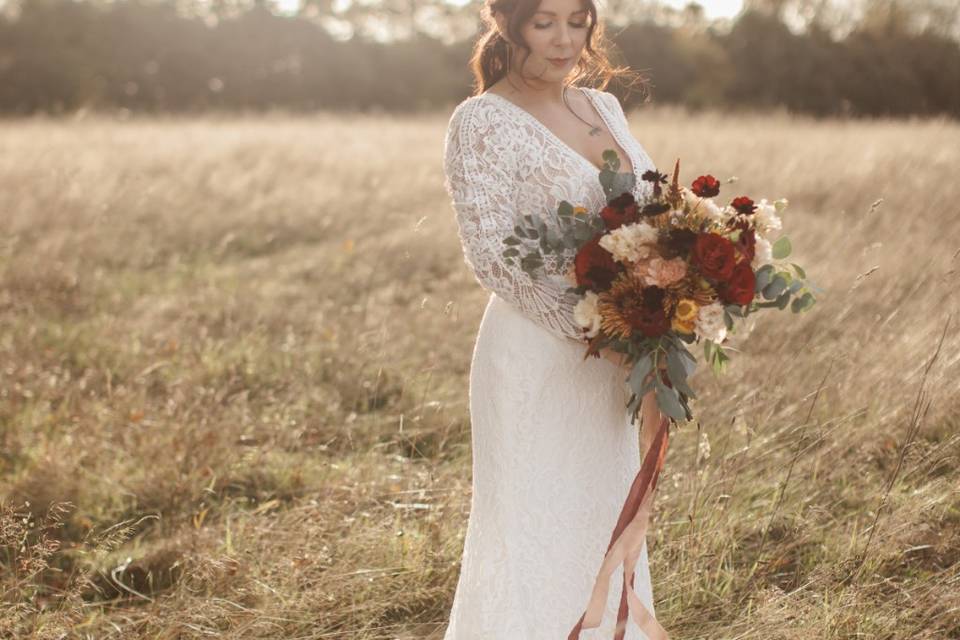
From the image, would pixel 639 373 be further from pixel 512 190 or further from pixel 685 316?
pixel 512 190

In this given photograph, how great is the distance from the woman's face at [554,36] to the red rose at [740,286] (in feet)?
2.81

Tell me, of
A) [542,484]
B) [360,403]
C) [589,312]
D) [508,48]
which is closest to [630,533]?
[542,484]

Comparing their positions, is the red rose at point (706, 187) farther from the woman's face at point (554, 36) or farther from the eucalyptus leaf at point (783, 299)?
the woman's face at point (554, 36)

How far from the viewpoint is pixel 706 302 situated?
Answer: 224 centimetres

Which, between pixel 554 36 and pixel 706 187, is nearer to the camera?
pixel 706 187

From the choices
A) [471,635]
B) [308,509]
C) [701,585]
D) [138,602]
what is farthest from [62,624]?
[701,585]

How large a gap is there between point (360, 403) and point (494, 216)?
2.95 meters

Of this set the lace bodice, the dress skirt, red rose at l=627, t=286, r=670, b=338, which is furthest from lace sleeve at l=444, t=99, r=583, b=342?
red rose at l=627, t=286, r=670, b=338

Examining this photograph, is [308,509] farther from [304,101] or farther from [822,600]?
[304,101]

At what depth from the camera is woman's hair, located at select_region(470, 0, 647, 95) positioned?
8.74 ft

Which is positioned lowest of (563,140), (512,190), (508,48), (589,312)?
(589,312)

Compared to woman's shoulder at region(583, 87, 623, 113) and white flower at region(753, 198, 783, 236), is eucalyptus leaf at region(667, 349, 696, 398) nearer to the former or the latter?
white flower at region(753, 198, 783, 236)

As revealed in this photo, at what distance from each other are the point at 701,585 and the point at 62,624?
2.17 metres

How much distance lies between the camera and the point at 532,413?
8.79 feet
